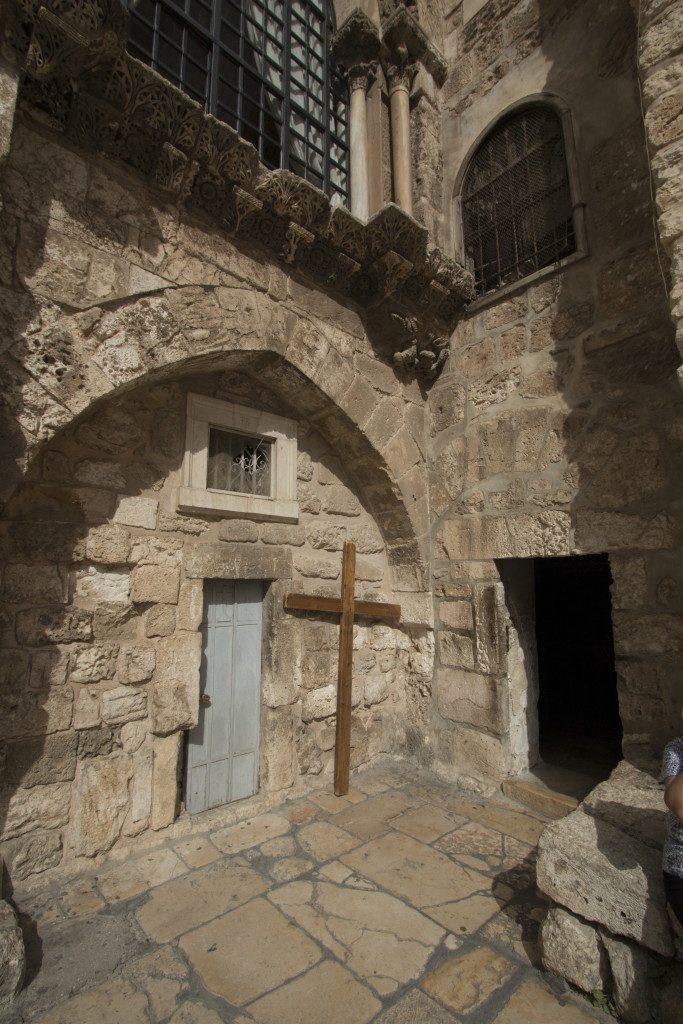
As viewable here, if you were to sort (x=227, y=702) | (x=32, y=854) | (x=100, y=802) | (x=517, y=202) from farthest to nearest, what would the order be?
(x=517, y=202) < (x=227, y=702) < (x=100, y=802) < (x=32, y=854)

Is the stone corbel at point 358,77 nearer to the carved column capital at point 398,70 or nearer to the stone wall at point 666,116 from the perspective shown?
the carved column capital at point 398,70

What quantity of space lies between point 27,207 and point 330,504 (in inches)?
95.2

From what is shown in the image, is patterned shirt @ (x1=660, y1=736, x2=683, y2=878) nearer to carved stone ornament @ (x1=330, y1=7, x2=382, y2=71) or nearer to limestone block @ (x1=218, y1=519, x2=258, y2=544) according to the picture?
limestone block @ (x1=218, y1=519, x2=258, y2=544)

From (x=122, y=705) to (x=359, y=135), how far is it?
4448 mm

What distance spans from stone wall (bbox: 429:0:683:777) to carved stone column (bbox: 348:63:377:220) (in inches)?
32.5

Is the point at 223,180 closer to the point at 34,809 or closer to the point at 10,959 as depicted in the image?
the point at 34,809

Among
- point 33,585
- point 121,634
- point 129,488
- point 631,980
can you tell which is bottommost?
point 631,980

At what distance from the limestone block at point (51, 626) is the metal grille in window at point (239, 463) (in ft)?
3.55

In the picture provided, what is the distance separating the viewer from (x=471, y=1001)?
1.77m

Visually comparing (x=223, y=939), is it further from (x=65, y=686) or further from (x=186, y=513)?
(x=186, y=513)

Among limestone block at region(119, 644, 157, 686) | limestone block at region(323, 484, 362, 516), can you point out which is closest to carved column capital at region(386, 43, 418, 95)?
limestone block at region(323, 484, 362, 516)

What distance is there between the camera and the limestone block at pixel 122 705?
2.63m

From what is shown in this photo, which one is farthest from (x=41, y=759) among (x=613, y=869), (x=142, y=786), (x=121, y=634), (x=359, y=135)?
(x=359, y=135)

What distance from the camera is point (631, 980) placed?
66.3 inches
